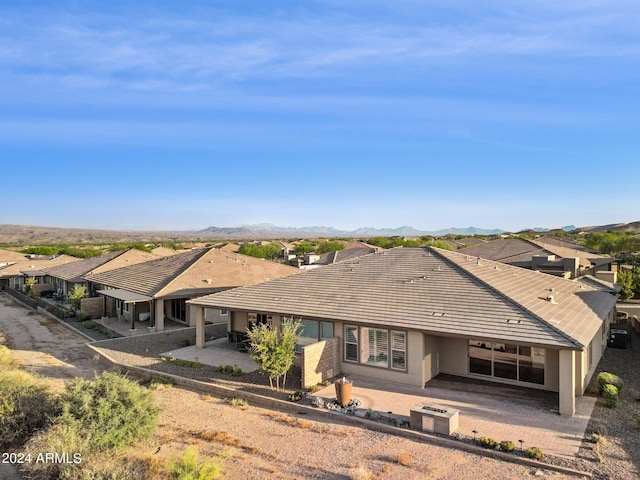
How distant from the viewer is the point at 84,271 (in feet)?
137

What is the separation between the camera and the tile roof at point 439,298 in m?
15.3

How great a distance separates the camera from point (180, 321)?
30.9m

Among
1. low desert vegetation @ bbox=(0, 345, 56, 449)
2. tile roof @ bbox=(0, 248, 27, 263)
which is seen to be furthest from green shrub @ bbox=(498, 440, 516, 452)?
tile roof @ bbox=(0, 248, 27, 263)

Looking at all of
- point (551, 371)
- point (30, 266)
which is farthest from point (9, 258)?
point (551, 371)

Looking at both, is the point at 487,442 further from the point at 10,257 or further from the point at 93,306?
the point at 10,257

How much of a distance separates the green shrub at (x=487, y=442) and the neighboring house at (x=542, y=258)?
88.7 feet

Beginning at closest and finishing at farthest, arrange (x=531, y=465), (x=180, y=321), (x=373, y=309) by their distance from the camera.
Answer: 1. (x=531, y=465)
2. (x=373, y=309)
3. (x=180, y=321)

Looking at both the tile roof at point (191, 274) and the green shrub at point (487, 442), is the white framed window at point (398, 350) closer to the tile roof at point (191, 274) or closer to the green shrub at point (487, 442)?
the green shrub at point (487, 442)

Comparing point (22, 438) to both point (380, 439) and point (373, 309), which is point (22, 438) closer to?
point (380, 439)

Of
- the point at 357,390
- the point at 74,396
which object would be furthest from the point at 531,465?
the point at 74,396

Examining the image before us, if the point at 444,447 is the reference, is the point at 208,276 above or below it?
above

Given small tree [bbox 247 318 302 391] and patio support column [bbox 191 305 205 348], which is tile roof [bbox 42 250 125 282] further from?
small tree [bbox 247 318 302 391]

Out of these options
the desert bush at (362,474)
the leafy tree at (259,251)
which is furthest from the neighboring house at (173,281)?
the leafy tree at (259,251)

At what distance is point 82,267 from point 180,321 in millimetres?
19163
